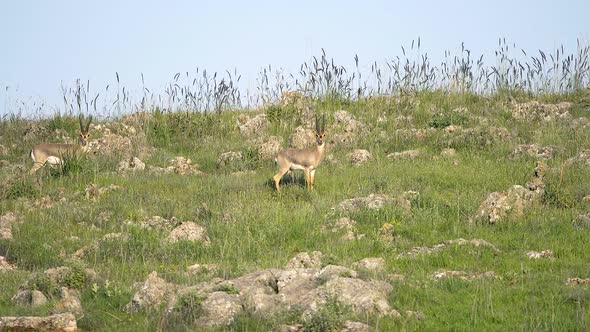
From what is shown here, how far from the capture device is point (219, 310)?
8.23 meters

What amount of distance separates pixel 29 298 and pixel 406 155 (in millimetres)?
9562

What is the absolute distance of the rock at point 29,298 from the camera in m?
9.09

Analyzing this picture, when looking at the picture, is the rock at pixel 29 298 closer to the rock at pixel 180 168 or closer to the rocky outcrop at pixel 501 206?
the rocky outcrop at pixel 501 206

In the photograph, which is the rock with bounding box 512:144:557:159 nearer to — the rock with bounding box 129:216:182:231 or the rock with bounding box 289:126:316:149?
the rock with bounding box 289:126:316:149

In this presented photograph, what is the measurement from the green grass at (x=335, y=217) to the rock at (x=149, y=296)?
165 mm

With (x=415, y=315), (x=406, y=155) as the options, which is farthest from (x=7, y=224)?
(x=406, y=155)

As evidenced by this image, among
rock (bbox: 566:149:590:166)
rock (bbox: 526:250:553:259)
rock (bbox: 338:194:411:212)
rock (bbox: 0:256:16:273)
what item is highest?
rock (bbox: 566:149:590:166)

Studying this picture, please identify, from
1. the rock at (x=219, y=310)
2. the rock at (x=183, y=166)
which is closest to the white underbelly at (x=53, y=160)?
the rock at (x=183, y=166)

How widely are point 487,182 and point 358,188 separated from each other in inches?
90.2

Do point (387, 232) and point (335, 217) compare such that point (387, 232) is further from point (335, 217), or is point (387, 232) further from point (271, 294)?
point (271, 294)

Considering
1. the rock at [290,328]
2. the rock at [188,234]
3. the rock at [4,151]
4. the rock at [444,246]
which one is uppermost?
the rock at [4,151]

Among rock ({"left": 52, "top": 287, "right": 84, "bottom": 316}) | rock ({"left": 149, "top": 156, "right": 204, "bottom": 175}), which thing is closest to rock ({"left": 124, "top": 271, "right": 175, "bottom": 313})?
rock ({"left": 52, "top": 287, "right": 84, "bottom": 316})

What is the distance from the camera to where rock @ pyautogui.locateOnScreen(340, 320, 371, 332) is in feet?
24.9

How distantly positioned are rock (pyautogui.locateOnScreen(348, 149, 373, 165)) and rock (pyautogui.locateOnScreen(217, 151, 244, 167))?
2.36 metres
